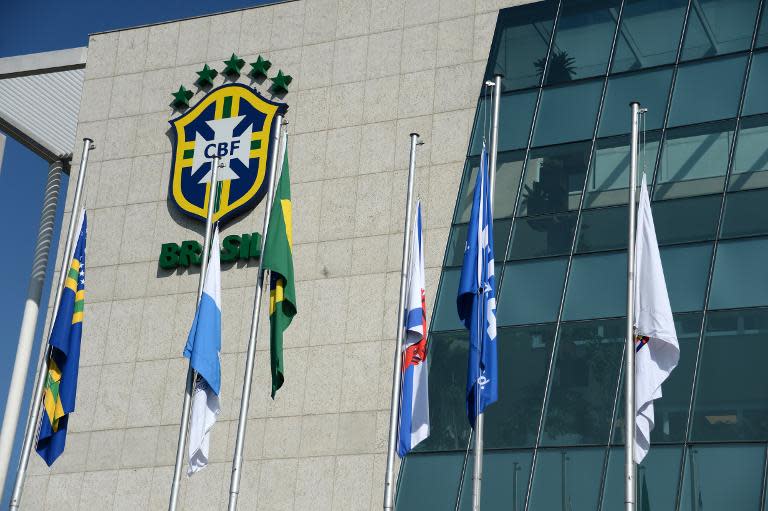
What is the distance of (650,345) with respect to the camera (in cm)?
2092

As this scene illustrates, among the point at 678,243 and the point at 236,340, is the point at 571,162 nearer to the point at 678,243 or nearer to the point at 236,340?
the point at 678,243

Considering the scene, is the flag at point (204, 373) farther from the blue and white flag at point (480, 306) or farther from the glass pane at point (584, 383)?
the glass pane at point (584, 383)

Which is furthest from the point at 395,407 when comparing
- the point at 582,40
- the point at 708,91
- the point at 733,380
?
the point at 582,40

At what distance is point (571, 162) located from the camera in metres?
29.4

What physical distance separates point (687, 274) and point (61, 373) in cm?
1161

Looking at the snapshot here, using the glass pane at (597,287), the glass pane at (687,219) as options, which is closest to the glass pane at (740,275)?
the glass pane at (687,219)

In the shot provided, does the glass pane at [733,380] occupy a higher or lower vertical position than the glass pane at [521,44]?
lower

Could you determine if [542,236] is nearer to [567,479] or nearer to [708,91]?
[708,91]

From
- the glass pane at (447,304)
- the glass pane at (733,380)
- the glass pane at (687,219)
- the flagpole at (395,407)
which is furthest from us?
the glass pane at (447,304)

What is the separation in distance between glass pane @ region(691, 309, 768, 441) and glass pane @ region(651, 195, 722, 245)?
1823 millimetres

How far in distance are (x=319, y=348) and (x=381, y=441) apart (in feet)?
8.76

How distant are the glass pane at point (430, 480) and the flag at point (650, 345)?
6739 millimetres

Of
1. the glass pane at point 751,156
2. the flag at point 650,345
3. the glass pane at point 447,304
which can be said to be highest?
the glass pane at point 751,156

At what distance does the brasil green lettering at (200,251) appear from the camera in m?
31.8
